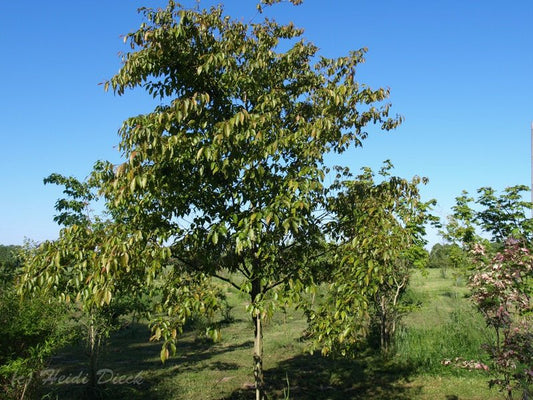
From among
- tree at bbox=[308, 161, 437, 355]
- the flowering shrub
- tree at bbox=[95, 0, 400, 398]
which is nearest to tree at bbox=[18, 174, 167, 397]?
tree at bbox=[95, 0, 400, 398]

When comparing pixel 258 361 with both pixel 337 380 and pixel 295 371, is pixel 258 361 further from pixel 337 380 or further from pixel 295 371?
pixel 295 371

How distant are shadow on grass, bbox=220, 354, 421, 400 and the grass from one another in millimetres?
22

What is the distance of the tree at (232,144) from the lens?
4055 millimetres

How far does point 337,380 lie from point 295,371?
1392 millimetres

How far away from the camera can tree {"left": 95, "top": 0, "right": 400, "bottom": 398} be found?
405 centimetres

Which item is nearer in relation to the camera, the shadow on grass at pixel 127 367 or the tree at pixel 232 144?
the tree at pixel 232 144

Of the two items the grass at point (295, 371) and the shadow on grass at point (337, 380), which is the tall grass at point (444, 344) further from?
the shadow on grass at point (337, 380)

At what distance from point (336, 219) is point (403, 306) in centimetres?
772

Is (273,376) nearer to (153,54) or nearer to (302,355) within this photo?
(302,355)

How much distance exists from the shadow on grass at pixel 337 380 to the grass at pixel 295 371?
0.07 feet

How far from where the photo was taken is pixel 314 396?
29.1 ft

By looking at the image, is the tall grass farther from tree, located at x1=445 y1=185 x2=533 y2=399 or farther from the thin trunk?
the thin trunk

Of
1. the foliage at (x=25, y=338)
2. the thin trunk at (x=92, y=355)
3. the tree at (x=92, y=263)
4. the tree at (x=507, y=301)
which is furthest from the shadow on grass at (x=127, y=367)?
the tree at (x=507, y=301)

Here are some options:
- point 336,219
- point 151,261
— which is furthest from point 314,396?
point 151,261
